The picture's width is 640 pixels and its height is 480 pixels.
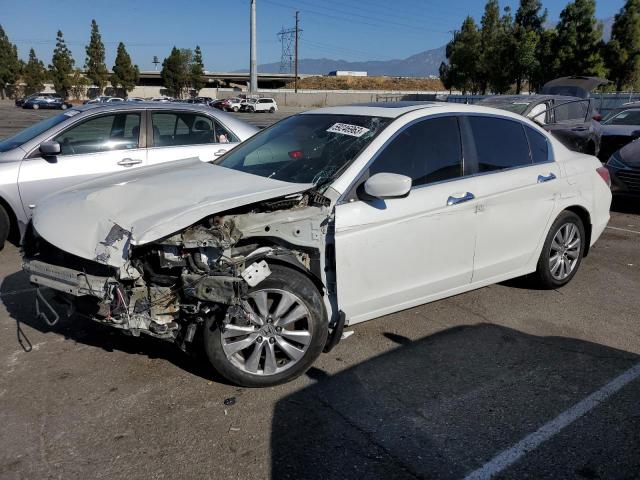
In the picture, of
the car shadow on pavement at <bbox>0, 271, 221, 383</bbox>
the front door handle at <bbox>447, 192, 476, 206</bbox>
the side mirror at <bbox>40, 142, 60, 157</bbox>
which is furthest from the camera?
the side mirror at <bbox>40, 142, 60, 157</bbox>

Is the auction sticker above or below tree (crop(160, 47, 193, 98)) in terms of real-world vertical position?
below

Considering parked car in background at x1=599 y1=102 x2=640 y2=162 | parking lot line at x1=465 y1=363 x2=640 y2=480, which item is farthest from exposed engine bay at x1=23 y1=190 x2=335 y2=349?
parked car in background at x1=599 y1=102 x2=640 y2=162

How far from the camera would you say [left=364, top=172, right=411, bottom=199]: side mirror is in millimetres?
3471

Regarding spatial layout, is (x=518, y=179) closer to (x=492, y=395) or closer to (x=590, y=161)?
(x=590, y=161)

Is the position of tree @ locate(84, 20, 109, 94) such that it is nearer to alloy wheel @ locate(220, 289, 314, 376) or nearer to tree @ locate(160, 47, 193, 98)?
tree @ locate(160, 47, 193, 98)

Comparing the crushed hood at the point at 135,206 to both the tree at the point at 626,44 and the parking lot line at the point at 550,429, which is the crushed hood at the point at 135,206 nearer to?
the parking lot line at the point at 550,429

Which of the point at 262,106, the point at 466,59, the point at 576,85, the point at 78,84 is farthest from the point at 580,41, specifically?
the point at 78,84

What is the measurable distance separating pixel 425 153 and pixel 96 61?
83.2 metres

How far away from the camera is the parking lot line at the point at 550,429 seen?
2.67 metres

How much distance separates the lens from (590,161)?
Answer: 526 cm

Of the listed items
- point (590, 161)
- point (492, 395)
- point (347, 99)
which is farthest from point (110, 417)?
point (347, 99)

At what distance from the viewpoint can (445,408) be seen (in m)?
3.19

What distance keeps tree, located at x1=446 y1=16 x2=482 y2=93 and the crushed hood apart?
38041mm

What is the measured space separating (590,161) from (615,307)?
143cm
